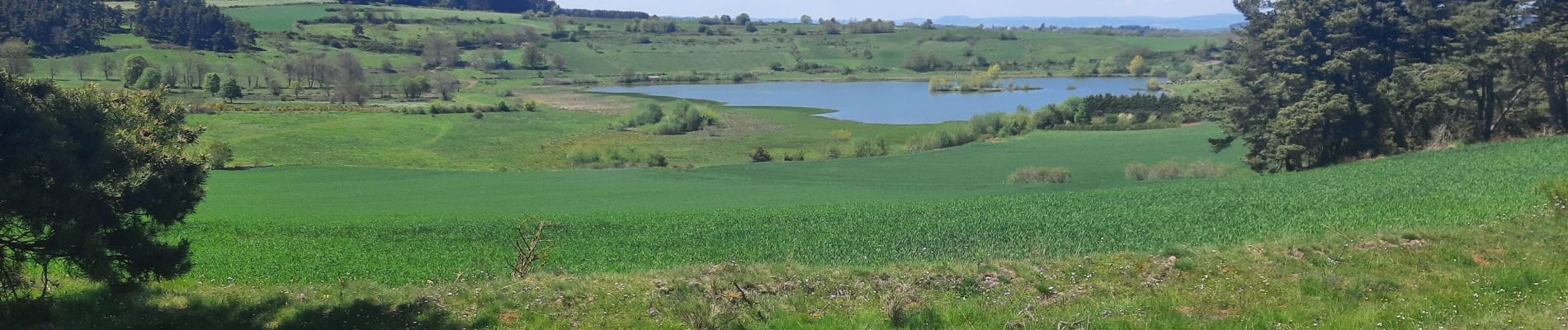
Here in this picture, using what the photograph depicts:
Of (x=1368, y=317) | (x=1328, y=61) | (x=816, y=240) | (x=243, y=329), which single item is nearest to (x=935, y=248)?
(x=816, y=240)

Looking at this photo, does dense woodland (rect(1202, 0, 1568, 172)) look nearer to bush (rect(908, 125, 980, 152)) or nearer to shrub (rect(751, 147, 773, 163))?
bush (rect(908, 125, 980, 152))

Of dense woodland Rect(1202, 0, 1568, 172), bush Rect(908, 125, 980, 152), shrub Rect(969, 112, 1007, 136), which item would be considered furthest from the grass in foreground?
shrub Rect(969, 112, 1007, 136)

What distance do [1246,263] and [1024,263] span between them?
3.76m

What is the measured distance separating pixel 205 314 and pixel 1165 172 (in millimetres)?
43114

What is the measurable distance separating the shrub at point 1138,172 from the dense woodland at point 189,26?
133 metres

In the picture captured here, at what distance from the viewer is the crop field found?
2119cm

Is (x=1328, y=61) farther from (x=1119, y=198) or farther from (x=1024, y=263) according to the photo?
(x=1024, y=263)

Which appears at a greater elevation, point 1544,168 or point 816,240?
point 1544,168

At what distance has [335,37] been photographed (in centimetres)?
16650

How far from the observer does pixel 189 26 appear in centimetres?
14475

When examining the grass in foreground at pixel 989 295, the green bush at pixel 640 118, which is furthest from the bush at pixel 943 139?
the grass in foreground at pixel 989 295

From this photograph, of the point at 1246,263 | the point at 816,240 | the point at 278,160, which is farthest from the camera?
the point at 278,160

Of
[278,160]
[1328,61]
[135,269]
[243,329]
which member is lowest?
[278,160]

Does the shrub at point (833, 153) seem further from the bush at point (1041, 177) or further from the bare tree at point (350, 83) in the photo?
the bare tree at point (350, 83)
